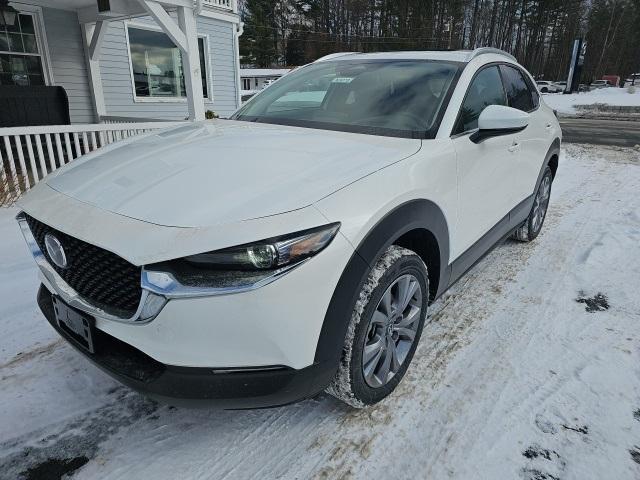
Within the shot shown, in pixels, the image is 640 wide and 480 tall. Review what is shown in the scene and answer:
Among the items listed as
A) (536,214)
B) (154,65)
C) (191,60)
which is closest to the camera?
(536,214)

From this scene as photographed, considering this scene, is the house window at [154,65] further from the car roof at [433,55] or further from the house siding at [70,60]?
the car roof at [433,55]

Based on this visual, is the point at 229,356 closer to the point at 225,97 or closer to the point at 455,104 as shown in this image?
the point at 455,104

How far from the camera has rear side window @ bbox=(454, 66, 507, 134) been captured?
259cm

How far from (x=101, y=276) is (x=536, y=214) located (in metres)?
3.97

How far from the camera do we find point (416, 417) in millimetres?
2117

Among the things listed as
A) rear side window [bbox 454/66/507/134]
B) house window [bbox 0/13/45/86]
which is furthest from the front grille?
house window [bbox 0/13/45/86]

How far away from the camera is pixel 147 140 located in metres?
2.53

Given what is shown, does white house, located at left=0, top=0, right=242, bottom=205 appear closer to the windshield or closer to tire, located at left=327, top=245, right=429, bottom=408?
the windshield

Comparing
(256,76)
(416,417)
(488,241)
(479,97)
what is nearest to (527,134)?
(479,97)

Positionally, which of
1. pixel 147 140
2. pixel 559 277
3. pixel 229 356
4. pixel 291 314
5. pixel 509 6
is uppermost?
pixel 509 6

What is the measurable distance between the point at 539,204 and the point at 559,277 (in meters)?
0.99

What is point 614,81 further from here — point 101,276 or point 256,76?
point 101,276

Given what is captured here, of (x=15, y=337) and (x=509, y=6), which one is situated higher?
(x=509, y=6)

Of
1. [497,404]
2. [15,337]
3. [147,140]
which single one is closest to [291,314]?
[497,404]
